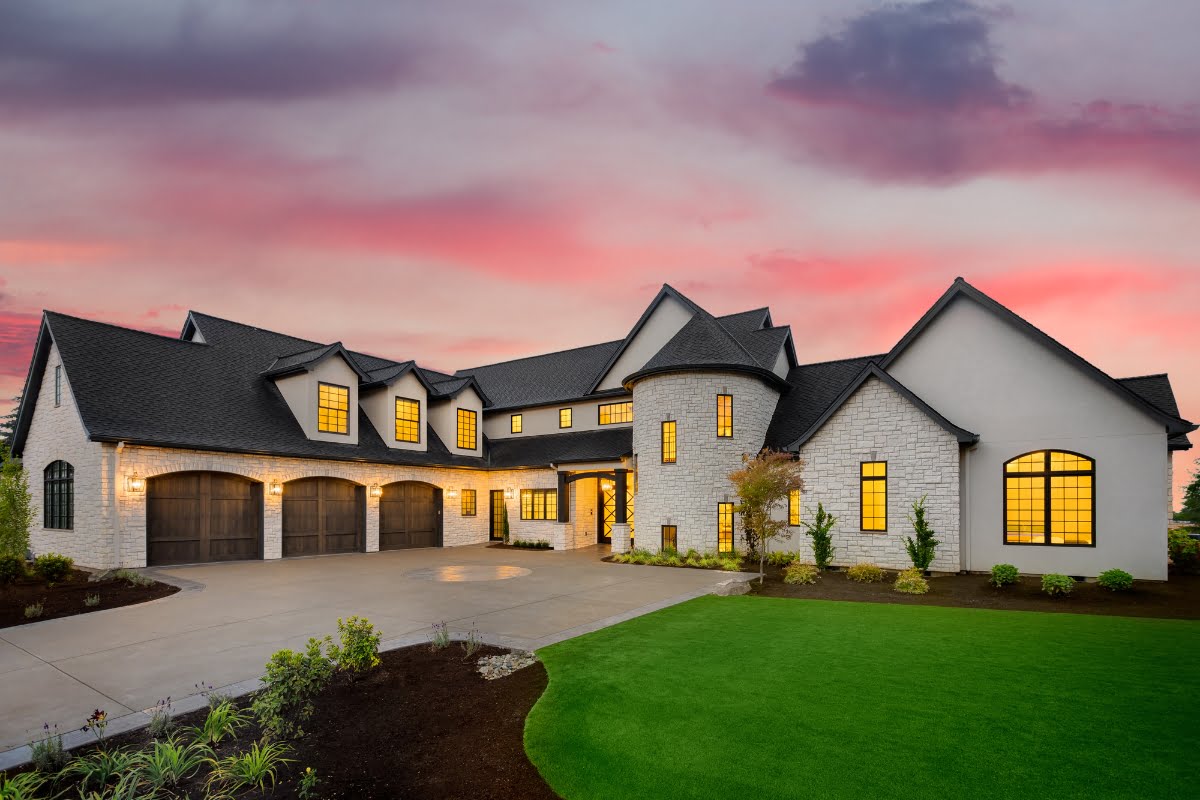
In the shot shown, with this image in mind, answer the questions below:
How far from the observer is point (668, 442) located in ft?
67.5

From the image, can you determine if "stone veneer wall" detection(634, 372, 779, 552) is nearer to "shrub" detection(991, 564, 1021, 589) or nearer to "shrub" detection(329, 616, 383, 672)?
"shrub" detection(991, 564, 1021, 589)

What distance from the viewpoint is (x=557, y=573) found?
16.5 meters

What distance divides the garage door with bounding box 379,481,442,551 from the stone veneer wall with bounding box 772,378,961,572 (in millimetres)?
15102

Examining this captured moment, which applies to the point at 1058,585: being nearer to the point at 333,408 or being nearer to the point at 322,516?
the point at 322,516

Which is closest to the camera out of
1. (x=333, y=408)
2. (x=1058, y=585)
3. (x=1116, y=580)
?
(x=1058, y=585)

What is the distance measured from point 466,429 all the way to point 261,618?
1710 cm

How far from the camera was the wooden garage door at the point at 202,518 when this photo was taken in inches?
673

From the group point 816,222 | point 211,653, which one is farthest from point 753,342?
point 211,653

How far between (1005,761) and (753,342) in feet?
66.0

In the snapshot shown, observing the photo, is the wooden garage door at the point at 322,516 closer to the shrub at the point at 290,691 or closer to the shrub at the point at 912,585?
the shrub at the point at 290,691

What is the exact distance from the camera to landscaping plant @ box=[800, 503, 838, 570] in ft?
55.0

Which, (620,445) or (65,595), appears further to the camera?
(620,445)

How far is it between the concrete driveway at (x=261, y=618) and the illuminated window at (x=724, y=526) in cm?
305

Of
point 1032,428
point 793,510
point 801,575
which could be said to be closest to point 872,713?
point 801,575
